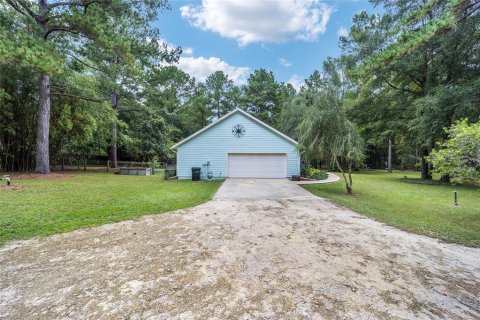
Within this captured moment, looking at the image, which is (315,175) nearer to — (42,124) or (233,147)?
(233,147)

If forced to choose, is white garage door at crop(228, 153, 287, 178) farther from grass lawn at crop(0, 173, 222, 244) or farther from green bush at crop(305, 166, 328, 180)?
grass lawn at crop(0, 173, 222, 244)

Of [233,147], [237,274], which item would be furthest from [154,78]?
[237,274]

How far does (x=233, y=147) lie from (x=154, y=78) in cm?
1108

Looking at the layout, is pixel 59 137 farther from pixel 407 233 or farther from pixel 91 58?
pixel 407 233

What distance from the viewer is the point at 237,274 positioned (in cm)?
280

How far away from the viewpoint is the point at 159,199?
7176 mm

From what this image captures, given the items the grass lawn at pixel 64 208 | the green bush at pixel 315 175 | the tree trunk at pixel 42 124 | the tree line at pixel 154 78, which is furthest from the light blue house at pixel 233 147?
the tree trunk at pixel 42 124

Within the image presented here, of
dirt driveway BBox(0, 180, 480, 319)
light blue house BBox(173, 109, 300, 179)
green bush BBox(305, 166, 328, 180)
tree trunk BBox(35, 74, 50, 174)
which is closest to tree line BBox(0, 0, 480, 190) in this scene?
tree trunk BBox(35, 74, 50, 174)

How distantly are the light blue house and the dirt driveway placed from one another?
30.6ft

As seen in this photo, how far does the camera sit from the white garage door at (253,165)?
1427cm

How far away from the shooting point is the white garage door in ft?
46.8

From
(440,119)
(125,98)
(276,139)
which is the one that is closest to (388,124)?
(440,119)

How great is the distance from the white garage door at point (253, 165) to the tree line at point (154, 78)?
15.2ft

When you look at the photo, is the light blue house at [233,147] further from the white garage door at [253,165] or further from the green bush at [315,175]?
the green bush at [315,175]
